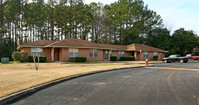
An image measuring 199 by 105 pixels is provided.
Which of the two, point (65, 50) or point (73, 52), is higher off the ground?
point (65, 50)

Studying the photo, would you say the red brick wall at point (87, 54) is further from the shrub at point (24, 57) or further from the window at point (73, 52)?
the shrub at point (24, 57)

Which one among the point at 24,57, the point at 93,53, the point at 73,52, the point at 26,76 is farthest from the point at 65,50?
the point at 26,76

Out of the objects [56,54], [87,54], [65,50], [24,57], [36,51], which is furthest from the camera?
[87,54]

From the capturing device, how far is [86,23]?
45.9 metres

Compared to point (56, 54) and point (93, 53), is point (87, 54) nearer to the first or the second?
point (93, 53)

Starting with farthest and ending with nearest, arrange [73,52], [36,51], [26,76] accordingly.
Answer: [36,51] → [73,52] → [26,76]

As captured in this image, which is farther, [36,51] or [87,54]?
[87,54]

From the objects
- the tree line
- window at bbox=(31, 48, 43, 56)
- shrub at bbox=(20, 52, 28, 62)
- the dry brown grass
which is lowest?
the dry brown grass

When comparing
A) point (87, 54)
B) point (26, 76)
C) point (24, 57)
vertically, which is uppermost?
point (87, 54)

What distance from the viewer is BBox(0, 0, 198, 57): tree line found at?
4144 centimetres

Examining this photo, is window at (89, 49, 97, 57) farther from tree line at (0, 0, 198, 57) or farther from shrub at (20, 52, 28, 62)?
tree line at (0, 0, 198, 57)

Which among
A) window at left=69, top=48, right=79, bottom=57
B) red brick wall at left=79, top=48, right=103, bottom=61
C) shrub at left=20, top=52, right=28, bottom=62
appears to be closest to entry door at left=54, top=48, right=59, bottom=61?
window at left=69, top=48, right=79, bottom=57

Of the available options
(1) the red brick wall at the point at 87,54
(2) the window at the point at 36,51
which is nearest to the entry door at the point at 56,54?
(2) the window at the point at 36,51

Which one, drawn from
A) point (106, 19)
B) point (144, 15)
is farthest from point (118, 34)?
point (144, 15)
